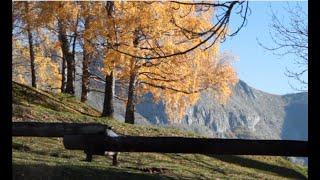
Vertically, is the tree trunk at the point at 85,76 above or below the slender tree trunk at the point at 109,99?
above

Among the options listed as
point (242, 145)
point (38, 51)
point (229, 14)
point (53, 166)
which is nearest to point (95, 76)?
point (38, 51)

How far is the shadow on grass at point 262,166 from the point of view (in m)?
21.9

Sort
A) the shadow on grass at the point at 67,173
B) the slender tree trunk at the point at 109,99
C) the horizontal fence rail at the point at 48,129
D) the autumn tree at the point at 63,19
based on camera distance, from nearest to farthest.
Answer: the horizontal fence rail at the point at 48,129
the shadow on grass at the point at 67,173
the autumn tree at the point at 63,19
the slender tree trunk at the point at 109,99

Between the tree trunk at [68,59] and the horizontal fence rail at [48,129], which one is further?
the tree trunk at [68,59]

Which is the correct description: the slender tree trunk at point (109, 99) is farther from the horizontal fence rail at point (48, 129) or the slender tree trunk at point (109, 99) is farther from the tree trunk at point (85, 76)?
the horizontal fence rail at point (48, 129)

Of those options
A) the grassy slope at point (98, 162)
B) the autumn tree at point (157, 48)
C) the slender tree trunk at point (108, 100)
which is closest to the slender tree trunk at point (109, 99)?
the slender tree trunk at point (108, 100)

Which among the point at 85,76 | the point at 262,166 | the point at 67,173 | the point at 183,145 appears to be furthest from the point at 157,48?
the point at 85,76

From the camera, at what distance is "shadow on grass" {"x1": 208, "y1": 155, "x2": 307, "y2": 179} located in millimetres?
21906

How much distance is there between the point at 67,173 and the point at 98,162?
10.8ft

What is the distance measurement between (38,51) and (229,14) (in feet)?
95.5

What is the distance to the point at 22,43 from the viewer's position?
124ft

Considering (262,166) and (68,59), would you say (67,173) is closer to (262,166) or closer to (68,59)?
(262,166)

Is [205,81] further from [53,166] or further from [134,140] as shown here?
[134,140]

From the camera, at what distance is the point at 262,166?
73.9 feet
